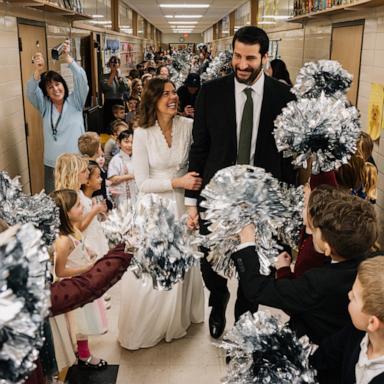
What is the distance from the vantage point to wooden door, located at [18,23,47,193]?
4.87 meters

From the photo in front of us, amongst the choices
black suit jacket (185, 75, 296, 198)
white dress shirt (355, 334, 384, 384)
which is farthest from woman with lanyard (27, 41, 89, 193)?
white dress shirt (355, 334, 384, 384)

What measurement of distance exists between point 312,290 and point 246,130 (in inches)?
39.3

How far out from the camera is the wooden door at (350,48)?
4891 mm

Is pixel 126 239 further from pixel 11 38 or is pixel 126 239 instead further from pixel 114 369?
pixel 11 38

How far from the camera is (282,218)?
1.73m

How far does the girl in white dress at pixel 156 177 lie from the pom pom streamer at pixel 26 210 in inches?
38.4

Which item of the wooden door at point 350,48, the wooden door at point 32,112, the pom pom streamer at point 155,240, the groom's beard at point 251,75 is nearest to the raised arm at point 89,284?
the pom pom streamer at point 155,240

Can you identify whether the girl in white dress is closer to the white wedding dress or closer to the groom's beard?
the white wedding dress

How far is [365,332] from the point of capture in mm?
1501

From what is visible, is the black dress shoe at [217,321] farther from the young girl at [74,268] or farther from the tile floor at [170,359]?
the young girl at [74,268]

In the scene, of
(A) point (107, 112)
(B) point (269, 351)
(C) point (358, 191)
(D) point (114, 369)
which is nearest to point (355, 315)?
(B) point (269, 351)

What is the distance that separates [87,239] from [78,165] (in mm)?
469

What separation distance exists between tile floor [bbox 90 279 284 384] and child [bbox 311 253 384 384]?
124 centimetres

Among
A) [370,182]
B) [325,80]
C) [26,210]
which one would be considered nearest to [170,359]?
[26,210]
